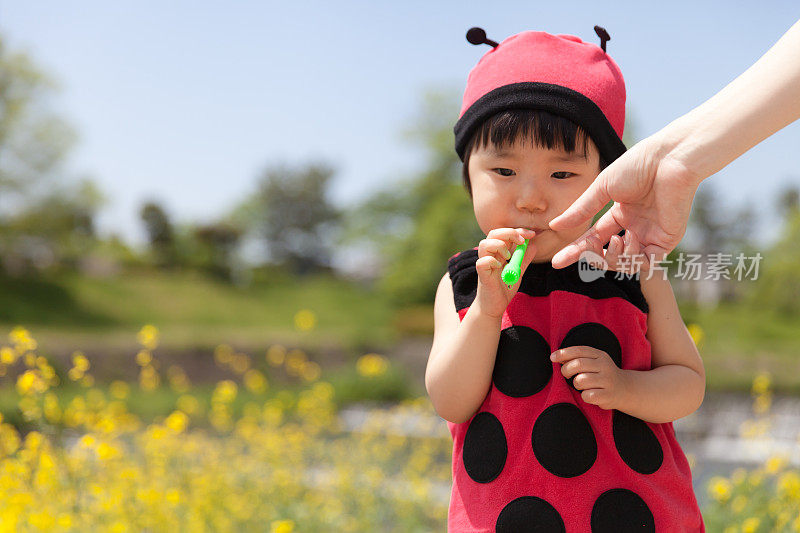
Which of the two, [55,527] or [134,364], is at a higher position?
[134,364]

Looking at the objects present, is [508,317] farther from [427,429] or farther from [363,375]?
[363,375]

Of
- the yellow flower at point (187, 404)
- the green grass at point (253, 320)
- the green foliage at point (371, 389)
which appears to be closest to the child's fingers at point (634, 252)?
the yellow flower at point (187, 404)

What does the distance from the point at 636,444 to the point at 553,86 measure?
766 millimetres

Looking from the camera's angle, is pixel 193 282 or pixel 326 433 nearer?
pixel 326 433

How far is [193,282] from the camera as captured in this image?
68.0 feet

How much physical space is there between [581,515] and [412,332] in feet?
40.2

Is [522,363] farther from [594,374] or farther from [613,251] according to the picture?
[613,251]

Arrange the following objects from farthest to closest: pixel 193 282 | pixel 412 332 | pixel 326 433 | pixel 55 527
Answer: pixel 193 282 → pixel 412 332 → pixel 326 433 → pixel 55 527

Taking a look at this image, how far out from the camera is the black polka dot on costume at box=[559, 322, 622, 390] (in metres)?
1.45

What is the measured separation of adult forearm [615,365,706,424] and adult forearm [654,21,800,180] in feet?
1.42

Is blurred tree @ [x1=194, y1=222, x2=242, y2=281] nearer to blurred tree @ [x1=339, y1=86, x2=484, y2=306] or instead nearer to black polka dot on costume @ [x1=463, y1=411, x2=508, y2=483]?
blurred tree @ [x1=339, y1=86, x2=484, y2=306]

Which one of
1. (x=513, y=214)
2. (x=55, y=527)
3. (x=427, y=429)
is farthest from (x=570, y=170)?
(x=427, y=429)

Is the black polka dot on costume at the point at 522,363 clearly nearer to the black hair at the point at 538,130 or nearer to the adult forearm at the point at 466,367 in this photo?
the adult forearm at the point at 466,367

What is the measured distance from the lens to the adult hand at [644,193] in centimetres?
130
